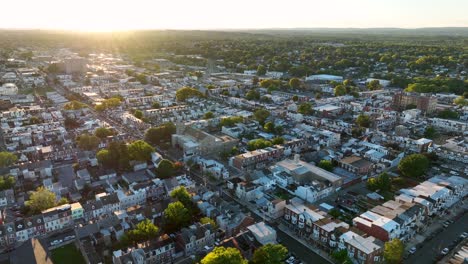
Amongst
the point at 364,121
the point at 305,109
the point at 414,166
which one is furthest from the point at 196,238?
the point at 305,109

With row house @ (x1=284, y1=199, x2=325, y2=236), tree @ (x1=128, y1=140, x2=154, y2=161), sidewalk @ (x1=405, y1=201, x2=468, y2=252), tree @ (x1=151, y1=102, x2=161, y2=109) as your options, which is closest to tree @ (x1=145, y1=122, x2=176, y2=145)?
tree @ (x1=128, y1=140, x2=154, y2=161)

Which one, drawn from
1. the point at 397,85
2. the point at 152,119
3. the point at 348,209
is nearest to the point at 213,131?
the point at 152,119

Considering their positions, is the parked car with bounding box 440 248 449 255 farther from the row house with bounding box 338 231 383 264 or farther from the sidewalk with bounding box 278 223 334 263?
the sidewalk with bounding box 278 223 334 263

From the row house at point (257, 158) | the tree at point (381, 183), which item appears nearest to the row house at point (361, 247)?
the tree at point (381, 183)

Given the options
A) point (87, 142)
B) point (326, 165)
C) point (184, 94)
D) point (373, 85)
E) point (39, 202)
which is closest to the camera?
point (39, 202)

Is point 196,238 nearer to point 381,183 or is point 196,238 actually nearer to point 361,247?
point 361,247

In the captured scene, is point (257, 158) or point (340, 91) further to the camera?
point (340, 91)

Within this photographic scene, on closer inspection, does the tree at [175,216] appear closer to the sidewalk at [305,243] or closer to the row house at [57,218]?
the sidewalk at [305,243]

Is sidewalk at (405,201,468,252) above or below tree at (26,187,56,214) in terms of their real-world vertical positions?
below
